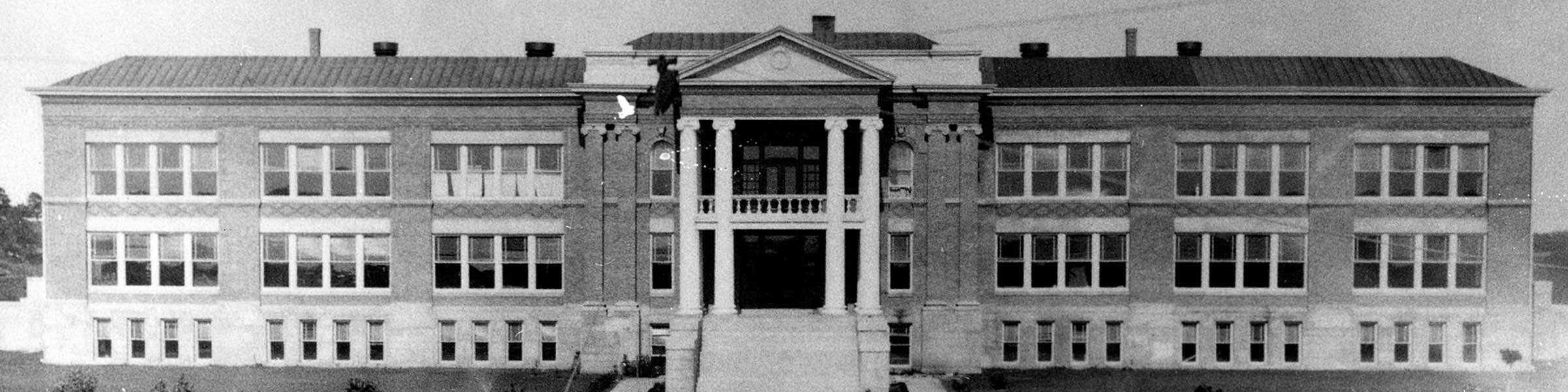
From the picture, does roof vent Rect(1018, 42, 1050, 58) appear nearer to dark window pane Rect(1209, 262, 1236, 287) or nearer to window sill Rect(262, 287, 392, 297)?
dark window pane Rect(1209, 262, 1236, 287)

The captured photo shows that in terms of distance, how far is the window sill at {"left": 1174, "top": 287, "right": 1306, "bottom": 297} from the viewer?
3100cm

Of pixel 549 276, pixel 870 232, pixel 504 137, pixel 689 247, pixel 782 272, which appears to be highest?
pixel 504 137

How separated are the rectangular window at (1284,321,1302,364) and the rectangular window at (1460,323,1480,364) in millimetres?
3802

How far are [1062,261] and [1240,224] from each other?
425 cm

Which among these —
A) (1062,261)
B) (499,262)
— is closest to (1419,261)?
(1062,261)

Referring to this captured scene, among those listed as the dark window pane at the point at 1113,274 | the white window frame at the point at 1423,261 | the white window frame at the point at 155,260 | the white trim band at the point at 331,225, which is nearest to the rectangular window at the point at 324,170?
the white trim band at the point at 331,225

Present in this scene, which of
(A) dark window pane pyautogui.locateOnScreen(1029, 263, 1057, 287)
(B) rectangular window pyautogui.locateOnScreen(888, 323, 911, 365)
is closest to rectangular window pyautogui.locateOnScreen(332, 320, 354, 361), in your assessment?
(B) rectangular window pyautogui.locateOnScreen(888, 323, 911, 365)

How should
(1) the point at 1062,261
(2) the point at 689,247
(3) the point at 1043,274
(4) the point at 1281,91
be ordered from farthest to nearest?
(3) the point at 1043,274
(1) the point at 1062,261
(4) the point at 1281,91
(2) the point at 689,247

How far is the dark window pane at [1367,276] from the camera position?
3094 cm

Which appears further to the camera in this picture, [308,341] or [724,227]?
[308,341]

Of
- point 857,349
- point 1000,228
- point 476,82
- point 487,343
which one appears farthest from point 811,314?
point 476,82

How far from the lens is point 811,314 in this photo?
1145 inches

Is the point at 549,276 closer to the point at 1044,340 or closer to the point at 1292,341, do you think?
the point at 1044,340

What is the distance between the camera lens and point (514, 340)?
103ft
